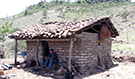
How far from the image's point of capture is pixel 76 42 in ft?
24.6

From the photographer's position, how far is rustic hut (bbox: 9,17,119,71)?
698 cm

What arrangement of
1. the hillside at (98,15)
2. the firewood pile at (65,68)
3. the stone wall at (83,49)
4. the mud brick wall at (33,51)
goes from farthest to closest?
the hillside at (98,15), the mud brick wall at (33,51), the stone wall at (83,49), the firewood pile at (65,68)

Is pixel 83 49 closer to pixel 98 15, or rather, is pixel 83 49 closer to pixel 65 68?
pixel 65 68

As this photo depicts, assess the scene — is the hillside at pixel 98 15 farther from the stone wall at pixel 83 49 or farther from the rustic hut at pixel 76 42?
the stone wall at pixel 83 49

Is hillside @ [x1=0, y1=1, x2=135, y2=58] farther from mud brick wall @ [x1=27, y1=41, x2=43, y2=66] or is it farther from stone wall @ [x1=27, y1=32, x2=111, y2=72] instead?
mud brick wall @ [x1=27, y1=41, x2=43, y2=66]

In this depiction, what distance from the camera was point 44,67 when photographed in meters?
8.27

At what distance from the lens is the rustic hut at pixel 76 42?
698cm

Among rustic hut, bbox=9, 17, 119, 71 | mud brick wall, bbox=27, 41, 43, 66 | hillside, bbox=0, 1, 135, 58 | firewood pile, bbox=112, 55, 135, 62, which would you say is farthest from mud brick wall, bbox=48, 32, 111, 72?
hillside, bbox=0, 1, 135, 58

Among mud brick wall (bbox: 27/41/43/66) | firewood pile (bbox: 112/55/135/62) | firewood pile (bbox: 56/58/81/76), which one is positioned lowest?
firewood pile (bbox: 112/55/135/62)

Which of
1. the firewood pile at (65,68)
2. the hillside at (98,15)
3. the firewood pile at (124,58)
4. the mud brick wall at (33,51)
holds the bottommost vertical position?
the firewood pile at (124,58)

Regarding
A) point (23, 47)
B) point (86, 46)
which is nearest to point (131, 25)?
point (23, 47)

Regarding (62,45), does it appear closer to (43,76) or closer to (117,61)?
(43,76)

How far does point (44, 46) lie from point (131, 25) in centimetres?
2456

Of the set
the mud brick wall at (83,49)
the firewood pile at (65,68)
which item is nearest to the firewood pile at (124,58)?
the mud brick wall at (83,49)
